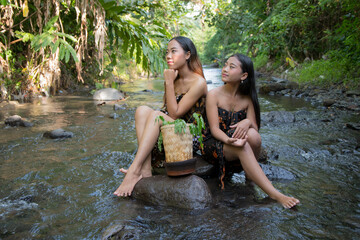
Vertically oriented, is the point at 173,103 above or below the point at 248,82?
below

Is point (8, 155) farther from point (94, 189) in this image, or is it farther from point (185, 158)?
point (185, 158)

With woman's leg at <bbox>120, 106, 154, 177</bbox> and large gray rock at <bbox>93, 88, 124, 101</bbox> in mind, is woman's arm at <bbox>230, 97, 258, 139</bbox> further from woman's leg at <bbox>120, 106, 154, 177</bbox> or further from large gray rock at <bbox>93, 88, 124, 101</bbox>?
large gray rock at <bbox>93, 88, 124, 101</bbox>

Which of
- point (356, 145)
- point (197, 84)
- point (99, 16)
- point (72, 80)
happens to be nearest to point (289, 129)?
point (356, 145)

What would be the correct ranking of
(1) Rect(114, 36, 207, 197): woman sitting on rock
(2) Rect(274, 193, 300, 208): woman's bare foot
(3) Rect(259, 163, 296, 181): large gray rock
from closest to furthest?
(2) Rect(274, 193, 300, 208): woman's bare foot
(1) Rect(114, 36, 207, 197): woman sitting on rock
(3) Rect(259, 163, 296, 181): large gray rock

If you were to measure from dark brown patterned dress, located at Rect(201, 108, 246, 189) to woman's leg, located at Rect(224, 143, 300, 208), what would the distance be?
16cm

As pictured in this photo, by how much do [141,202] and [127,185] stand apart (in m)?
0.20

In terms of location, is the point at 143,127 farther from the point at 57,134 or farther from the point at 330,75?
the point at 330,75

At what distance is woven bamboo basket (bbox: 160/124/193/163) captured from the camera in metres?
2.31

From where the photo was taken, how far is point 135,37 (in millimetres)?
6539

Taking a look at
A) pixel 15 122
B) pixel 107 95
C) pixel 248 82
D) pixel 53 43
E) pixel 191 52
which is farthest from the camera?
pixel 107 95

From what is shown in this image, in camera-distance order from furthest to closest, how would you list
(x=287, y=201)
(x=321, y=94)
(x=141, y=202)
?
(x=321, y=94), (x=141, y=202), (x=287, y=201)

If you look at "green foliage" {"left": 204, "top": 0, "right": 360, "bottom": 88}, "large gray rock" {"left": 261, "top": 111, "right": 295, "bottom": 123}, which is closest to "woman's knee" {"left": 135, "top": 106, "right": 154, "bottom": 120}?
"large gray rock" {"left": 261, "top": 111, "right": 295, "bottom": 123}

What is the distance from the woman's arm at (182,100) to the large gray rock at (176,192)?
0.60m

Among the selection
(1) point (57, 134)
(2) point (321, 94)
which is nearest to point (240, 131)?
(1) point (57, 134)
